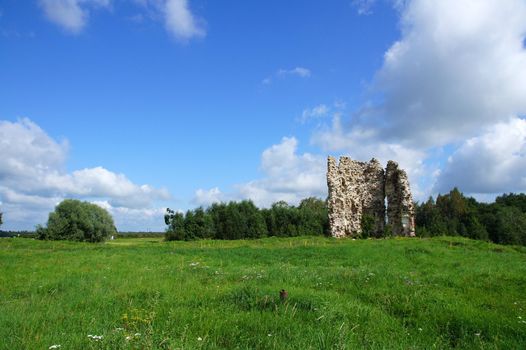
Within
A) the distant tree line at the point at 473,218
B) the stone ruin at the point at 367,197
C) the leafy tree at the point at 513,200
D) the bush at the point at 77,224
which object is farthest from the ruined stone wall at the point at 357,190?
the leafy tree at the point at 513,200

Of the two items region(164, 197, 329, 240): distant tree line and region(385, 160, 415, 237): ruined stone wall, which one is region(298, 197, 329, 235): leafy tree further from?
region(385, 160, 415, 237): ruined stone wall

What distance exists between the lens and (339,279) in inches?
449

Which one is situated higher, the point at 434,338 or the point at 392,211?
the point at 392,211

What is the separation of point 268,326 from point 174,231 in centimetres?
6369

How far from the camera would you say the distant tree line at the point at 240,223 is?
6731 cm

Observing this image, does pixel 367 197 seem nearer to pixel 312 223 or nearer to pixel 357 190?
pixel 357 190

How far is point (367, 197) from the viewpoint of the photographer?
4378cm

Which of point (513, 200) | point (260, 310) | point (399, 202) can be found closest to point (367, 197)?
point (399, 202)

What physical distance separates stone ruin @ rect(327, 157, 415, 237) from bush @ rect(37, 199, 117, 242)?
39.9m

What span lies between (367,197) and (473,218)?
127 ft

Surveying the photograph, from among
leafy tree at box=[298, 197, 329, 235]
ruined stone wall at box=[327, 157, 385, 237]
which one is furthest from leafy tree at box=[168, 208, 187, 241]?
ruined stone wall at box=[327, 157, 385, 237]

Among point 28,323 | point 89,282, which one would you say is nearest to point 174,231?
point 89,282

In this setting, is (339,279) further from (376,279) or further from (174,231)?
(174,231)

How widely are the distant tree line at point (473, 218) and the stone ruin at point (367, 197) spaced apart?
1890cm
